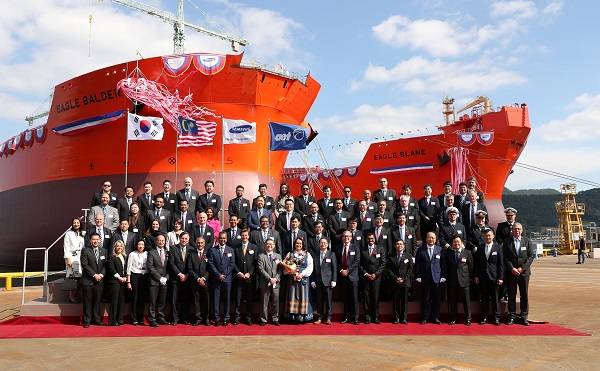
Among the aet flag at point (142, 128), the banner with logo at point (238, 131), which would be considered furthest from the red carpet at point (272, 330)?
the banner with logo at point (238, 131)

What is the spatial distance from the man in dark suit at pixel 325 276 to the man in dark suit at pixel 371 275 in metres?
0.51

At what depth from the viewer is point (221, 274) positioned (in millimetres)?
7027

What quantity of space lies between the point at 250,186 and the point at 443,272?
822 centimetres

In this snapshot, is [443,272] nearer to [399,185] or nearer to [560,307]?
[560,307]

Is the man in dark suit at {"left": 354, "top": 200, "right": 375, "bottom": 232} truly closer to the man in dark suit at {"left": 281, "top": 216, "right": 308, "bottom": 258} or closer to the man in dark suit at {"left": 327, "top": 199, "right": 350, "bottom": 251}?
the man in dark suit at {"left": 327, "top": 199, "right": 350, "bottom": 251}

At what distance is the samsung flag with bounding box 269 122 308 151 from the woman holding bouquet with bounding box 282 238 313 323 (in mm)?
6829

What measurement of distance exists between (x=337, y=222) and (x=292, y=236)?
0.99m

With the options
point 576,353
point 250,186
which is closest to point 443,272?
point 576,353

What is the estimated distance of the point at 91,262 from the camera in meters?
7.04

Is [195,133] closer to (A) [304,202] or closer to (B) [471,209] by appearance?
(A) [304,202]

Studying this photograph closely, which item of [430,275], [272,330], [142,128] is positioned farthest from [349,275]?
[142,128]

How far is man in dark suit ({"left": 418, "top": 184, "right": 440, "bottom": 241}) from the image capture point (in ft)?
27.5

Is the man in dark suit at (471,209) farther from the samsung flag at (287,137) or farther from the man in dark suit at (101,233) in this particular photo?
the samsung flag at (287,137)

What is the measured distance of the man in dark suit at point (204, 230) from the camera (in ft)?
25.0
